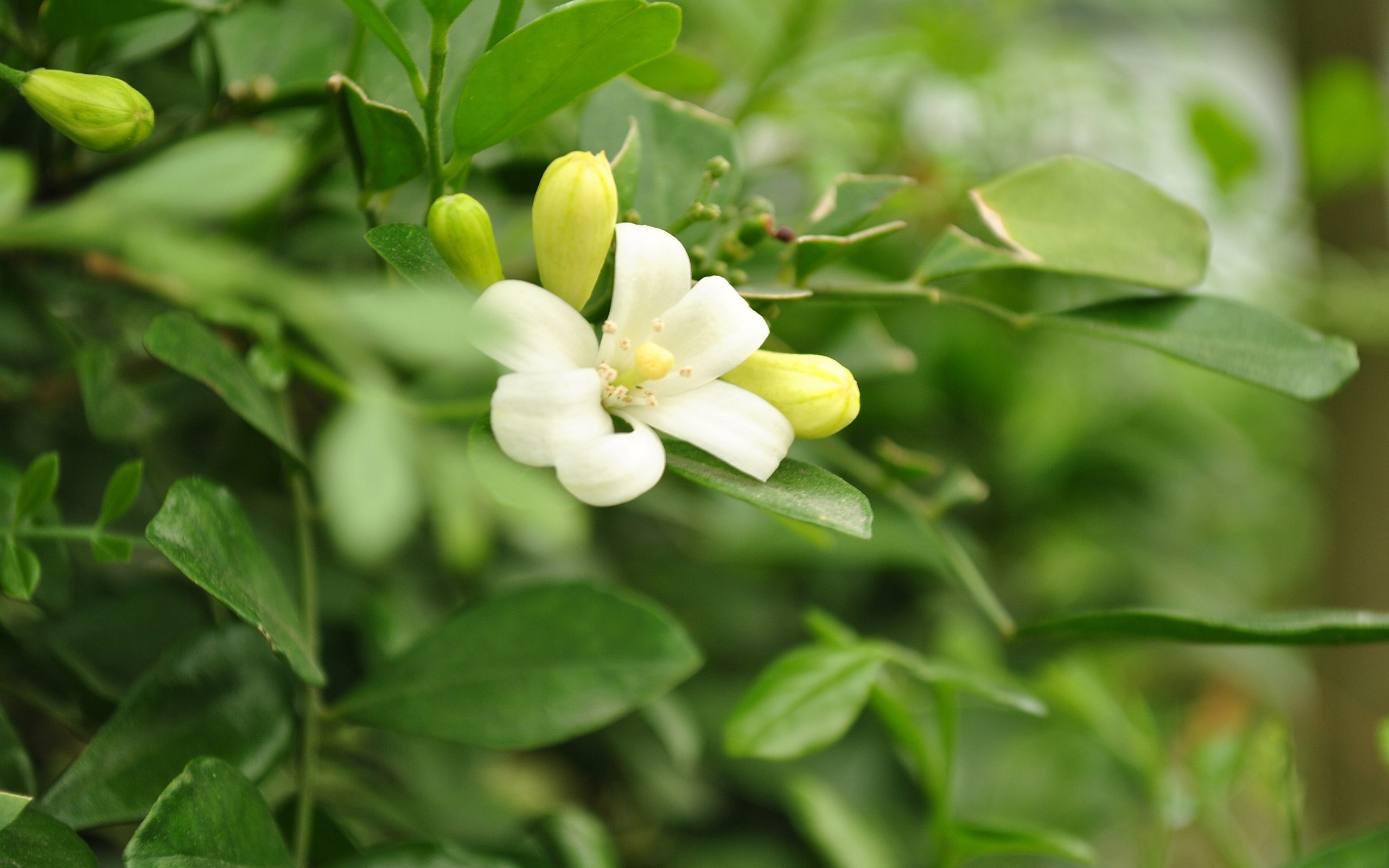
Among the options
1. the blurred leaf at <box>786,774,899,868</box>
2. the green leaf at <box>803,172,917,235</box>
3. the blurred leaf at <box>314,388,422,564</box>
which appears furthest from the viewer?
the blurred leaf at <box>786,774,899,868</box>

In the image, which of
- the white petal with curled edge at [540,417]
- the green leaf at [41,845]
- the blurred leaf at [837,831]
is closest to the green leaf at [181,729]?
the green leaf at [41,845]

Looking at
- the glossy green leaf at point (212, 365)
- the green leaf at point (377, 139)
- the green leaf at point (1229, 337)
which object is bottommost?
the glossy green leaf at point (212, 365)

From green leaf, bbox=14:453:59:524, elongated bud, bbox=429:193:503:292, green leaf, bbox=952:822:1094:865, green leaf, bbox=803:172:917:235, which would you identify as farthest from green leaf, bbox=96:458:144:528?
green leaf, bbox=952:822:1094:865

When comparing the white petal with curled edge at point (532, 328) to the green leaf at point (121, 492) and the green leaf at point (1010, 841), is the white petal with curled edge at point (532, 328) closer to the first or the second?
the green leaf at point (121, 492)

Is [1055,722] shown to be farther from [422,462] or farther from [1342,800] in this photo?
[1342,800]

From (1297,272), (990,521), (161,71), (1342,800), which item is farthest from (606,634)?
(1342,800)

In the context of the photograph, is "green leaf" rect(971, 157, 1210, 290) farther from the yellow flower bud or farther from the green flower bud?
the green flower bud
